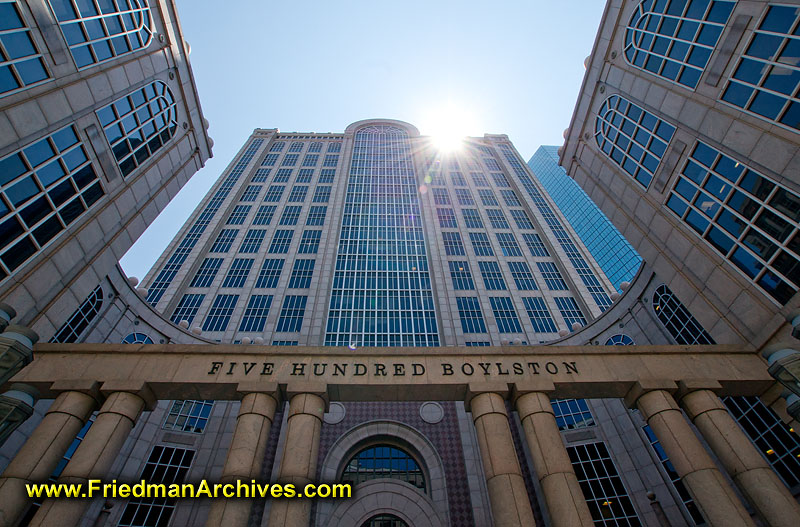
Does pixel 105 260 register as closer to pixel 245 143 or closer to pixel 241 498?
pixel 241 498

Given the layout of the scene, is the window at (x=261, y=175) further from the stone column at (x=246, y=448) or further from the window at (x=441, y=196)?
the stone column at (x=246, y=448)

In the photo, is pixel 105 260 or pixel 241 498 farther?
pixel 105 260

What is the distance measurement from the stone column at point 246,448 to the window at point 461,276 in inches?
1294

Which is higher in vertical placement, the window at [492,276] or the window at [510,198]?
the window at [510,198]

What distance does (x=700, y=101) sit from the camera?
15.9 metres

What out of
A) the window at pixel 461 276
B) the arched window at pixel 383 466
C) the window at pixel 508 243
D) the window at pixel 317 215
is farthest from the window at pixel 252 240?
the window at pixel 508 243

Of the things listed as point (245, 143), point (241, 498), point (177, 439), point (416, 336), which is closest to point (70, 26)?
point (241, 498)

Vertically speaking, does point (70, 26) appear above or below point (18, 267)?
above

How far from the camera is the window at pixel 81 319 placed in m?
18.7

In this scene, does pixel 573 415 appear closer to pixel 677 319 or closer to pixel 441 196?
pixel 677 319

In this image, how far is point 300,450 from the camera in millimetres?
12586

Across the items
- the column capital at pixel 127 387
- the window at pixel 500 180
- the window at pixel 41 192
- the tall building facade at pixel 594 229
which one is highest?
the tall building facade at pixel 594 229

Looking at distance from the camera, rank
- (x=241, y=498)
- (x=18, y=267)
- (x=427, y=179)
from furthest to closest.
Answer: (x=427, y=179) → (x=18, y=267) → (x=241, y=498)

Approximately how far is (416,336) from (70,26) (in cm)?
3361
